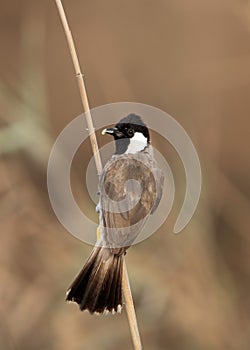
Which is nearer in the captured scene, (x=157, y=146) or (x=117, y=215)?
(x=117, y=215)

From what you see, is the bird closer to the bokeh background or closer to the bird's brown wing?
the bird's brown wing

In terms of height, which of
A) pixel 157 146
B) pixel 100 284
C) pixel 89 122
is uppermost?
pixel 157 146

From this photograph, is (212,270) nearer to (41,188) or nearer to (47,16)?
(41,188)

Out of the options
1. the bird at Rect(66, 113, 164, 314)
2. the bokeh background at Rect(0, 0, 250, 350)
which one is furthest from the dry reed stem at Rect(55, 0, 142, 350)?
the bokeh background at Rect(0, 0, 250, 350)

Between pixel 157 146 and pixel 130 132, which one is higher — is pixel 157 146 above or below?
above

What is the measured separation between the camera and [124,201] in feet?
2.70

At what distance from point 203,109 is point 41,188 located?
47 centimetres

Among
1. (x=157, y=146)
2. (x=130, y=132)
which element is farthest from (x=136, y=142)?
(x=157, y=146)

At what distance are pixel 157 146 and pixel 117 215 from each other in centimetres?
102

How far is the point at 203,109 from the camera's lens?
1.95 m

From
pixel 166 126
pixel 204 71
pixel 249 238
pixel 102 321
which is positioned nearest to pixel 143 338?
pixel 102 321

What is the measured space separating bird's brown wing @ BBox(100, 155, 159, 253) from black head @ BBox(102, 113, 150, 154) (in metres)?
0.04

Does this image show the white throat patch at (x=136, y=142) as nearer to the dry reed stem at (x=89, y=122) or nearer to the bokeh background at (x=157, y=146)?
the dry reed stem at (x=89, y=122)

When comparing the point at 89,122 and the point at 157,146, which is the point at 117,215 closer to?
the point at 89,122
